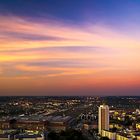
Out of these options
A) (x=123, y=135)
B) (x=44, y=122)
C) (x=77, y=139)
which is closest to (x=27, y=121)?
(x=44, y=122)

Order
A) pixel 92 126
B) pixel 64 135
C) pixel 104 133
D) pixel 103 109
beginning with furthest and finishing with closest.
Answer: pixel 92 126, pixel 103 109, pixel 104 133, pixel 64 135

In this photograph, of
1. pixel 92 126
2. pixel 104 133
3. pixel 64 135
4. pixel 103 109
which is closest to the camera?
pixel 64 135

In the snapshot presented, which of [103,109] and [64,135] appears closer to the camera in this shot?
[64,135]

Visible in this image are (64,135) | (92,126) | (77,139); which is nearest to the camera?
(77,139)

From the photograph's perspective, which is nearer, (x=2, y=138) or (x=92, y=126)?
(x=2, y=138)

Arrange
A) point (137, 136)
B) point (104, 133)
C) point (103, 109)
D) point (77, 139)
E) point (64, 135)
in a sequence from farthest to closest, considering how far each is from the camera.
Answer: point (103, 109) < point (104, 133) < point (137, 136) < point (64, 135) < point (77, 139)

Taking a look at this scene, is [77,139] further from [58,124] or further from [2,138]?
[58,124]

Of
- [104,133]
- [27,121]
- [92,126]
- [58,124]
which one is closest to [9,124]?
[27,121]

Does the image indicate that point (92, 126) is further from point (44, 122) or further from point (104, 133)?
point (104, 133)
